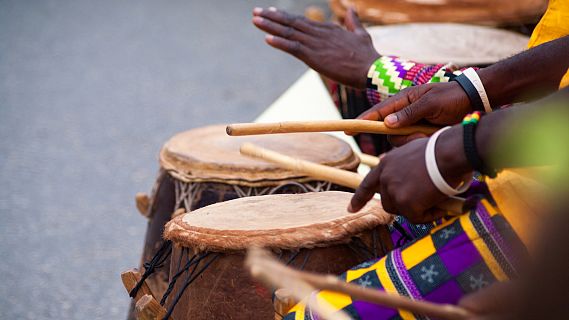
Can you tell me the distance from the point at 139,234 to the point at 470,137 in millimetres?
1912

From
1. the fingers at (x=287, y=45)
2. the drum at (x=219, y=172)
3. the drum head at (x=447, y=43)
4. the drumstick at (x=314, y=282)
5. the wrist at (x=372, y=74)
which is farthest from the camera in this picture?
the drum head at (x=447, y=43)

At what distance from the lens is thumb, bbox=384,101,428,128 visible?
1241 millimetres

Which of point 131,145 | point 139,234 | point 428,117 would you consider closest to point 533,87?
point 428,117

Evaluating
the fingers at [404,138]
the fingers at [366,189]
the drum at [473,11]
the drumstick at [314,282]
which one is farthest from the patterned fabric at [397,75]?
the drum at [473,11]

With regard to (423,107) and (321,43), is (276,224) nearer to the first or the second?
(423,107)

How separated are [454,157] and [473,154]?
0.02 metres

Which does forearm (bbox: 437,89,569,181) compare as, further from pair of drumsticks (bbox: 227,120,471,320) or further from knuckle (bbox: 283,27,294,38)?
knuckle (bbox: 283,27,294,38)

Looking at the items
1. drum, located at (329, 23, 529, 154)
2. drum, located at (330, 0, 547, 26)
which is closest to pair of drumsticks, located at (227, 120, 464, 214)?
drum, located at (329, 23, 529, 154)

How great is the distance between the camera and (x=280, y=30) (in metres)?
1.80

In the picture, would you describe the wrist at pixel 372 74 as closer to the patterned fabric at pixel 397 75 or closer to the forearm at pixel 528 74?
the patterned fabric at pixel 397 75

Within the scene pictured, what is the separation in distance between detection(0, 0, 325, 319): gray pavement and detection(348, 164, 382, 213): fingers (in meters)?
1.28

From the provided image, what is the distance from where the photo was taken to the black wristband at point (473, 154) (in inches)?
35.3

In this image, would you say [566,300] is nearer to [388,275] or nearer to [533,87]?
[388,275]

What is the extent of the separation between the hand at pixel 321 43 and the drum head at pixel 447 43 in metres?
0.40
